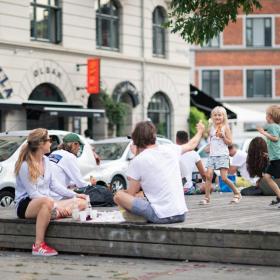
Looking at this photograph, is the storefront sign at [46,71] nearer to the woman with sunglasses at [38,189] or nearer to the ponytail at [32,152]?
the woman with sunglasses at [38,189]

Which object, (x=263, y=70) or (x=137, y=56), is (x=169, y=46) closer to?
(x=137, y=56)

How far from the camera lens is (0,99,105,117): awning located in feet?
94.8

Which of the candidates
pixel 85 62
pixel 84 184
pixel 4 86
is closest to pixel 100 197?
pixel 84 184

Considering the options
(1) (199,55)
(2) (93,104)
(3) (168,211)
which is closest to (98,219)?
(3) (168,211)

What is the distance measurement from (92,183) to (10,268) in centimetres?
392

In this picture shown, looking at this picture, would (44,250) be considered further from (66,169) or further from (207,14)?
(207,14)

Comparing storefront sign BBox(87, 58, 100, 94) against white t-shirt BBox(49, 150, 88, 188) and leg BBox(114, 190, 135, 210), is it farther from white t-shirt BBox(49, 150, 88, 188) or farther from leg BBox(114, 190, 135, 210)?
leg BBox(114, 190, 135, 210)

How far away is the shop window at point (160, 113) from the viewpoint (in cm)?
3791

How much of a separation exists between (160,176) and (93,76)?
2219 centimetres

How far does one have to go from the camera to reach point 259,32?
190ft

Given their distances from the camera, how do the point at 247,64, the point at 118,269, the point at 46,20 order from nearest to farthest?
the point at 118,269
the point at 46,20
the point at 247,64

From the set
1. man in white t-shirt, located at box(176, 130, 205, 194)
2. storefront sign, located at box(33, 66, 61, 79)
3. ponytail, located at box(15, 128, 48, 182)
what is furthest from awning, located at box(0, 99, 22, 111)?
ponytail, located at box(15, 128, 48, 182)

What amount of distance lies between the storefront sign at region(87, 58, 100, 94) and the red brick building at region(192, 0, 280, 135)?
25.4 m

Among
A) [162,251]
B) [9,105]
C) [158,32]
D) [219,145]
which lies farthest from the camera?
[158,32]
